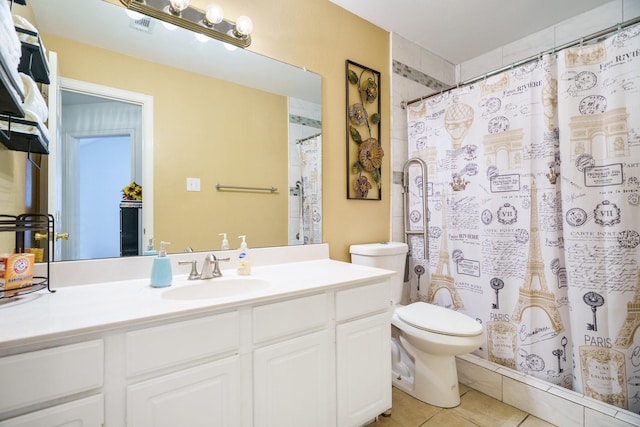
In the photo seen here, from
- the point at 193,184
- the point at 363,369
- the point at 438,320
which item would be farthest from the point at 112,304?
the point at 438,320

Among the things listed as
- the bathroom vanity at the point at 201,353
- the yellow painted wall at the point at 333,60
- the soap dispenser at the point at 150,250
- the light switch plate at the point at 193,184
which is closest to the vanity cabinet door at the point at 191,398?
the bathroom vanity at the point at 201,353

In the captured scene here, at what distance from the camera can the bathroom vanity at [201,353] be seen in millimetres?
741

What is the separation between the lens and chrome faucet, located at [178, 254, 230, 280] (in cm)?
131

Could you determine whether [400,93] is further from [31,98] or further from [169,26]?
[31,98]

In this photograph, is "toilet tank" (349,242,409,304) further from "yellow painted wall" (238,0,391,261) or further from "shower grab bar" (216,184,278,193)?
"shower grab bar" (216,184,278,193)

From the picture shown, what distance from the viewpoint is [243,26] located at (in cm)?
150

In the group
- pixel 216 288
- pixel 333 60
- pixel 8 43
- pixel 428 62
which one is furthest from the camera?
pixel 428 62

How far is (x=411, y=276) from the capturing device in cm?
235

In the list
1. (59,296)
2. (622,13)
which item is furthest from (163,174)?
(622,13)

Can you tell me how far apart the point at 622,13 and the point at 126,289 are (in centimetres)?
320

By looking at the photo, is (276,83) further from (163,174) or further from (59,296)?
(59,296)

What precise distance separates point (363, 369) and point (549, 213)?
133 centimetres

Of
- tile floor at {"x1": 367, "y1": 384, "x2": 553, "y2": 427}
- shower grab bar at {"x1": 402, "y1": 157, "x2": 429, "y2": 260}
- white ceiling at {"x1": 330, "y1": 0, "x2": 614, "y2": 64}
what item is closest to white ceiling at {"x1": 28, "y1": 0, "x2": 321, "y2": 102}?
white ceiling at {"x1": 330, "y1": 0, "x2": 614, "y2": 64}

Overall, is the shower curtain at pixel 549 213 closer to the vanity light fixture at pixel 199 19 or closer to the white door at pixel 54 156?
the vanity light fixture at pixel 199 19
